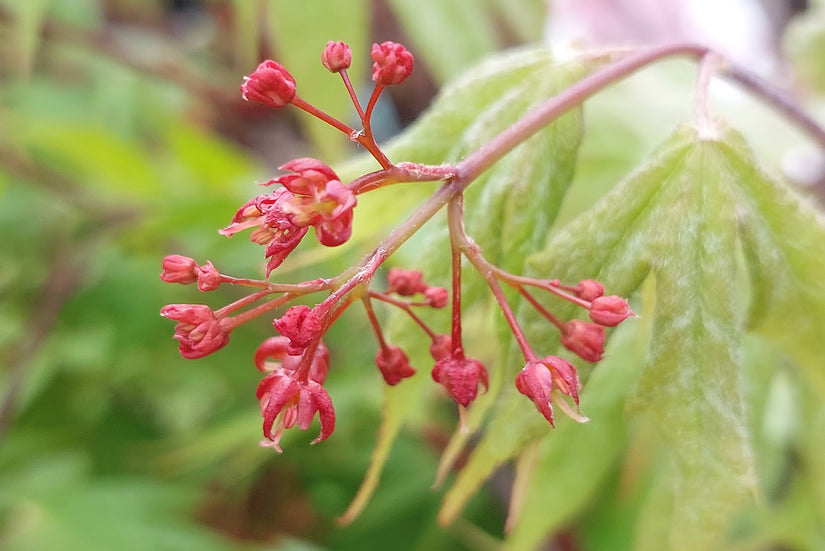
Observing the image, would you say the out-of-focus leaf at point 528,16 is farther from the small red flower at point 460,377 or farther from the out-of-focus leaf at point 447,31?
the small red flower at point 460,377

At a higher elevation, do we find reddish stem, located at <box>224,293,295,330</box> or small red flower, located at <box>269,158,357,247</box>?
small red flower, located at <box>269,158,357,247</box>

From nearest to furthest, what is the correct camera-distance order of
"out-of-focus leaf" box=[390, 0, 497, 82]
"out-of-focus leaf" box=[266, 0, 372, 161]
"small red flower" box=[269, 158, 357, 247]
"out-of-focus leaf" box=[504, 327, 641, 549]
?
"small red flower" box=[269, 158, 357, 247]
"out-of-focus leaf" box=[504, 327, 641, 549]
"out-of-focus leaf" box=[266, 0, 372, 161]
"out-of-focus leaf" box=[390, 0, 497, 82]

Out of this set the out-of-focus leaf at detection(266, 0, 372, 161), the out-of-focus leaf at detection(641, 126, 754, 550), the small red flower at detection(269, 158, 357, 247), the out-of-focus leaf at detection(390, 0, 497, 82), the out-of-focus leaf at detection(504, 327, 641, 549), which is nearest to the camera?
the small red flower at detection(269, 158, 357, 247)

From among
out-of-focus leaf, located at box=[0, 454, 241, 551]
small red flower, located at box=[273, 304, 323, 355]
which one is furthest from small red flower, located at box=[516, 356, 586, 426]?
out-of-focus leaf, located at box=[0, 454, 241, 551]

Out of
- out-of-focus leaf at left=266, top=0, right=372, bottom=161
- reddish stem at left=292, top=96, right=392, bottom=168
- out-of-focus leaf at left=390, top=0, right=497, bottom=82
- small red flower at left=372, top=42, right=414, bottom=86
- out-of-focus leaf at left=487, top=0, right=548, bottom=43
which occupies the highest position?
out-of-focus leaf at left=487, top=0, right=548, bottom=43

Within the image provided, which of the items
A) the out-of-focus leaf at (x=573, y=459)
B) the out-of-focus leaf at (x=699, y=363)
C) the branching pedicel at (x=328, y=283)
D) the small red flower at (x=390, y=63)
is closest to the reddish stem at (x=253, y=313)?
the branching pedicel at (x=328, y=283)

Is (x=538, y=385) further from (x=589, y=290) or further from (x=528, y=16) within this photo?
(x=528, y=16)

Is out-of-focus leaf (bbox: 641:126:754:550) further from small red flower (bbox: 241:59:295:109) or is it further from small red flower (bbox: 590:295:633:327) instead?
small red flower (bbox: 241:59:295:109)

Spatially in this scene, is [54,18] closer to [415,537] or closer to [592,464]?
[415,537]
